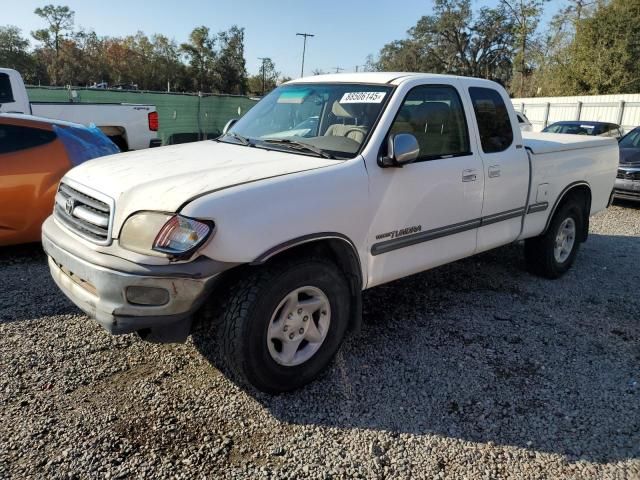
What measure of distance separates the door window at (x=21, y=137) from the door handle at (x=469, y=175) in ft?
14.0

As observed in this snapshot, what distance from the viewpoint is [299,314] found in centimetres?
313

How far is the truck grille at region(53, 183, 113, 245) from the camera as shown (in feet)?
9.59

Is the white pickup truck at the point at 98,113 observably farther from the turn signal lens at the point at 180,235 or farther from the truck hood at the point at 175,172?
the turn signal lens at the point at 180,235

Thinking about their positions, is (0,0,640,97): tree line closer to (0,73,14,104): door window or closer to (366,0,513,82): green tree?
(366,0,513,82): green tree

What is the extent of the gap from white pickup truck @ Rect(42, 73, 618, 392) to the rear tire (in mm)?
802

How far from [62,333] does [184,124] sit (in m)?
13.1

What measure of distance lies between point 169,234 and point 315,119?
172 cm

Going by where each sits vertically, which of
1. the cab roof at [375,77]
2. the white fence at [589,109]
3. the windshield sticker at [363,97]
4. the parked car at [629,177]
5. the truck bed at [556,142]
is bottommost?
the parked car at [629,177]

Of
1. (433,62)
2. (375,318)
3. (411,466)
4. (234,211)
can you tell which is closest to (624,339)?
(375,318)

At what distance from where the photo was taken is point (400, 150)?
3305 millimetres

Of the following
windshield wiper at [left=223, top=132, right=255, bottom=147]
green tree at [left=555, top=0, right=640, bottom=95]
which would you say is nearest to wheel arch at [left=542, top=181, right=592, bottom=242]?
windshield wiper at [left=223, top=132, right=255, bottom=147]

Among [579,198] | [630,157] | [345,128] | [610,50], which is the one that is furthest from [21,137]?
[610,50]

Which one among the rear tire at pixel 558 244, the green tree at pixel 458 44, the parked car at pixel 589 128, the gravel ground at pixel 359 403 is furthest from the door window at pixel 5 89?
the green tree at pixel 458 44

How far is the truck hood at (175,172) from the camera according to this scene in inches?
111
